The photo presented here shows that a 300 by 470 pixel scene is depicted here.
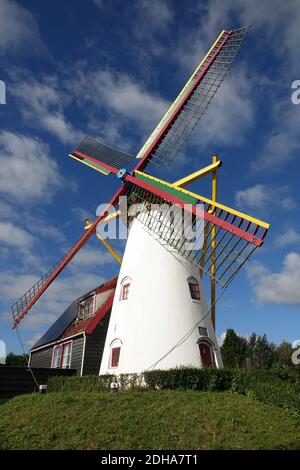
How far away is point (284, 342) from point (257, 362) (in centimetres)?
681

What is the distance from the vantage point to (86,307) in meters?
25.9

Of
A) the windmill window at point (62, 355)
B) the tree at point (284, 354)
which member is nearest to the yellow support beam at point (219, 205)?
the windmill window at point (62, 355)

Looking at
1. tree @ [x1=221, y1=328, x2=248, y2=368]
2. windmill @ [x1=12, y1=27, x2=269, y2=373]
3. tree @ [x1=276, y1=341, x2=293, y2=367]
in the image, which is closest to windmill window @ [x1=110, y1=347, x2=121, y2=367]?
windmill @ [x1=12, y1=27, x2=269, y2=373]

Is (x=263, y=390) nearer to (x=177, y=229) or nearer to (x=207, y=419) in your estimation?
(x=207, y=419)

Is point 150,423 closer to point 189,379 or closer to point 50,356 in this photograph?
point 189,379

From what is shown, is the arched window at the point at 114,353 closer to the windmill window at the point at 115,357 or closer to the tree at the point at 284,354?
the windmill window at the point at 115,357

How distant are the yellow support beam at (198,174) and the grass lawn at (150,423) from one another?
1018 cm

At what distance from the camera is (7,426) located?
518 inches

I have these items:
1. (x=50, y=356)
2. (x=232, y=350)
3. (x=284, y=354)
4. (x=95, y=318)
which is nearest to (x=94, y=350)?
(x=95, y=318)

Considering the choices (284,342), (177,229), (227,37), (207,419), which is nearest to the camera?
(207,419)

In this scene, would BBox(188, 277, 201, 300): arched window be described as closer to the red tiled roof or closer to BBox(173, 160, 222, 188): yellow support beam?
BBox(173, 160, 222, 188): yellow support beam

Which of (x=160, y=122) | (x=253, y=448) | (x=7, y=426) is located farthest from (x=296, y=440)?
(x=160, y=122)

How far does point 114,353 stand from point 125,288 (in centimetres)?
316
